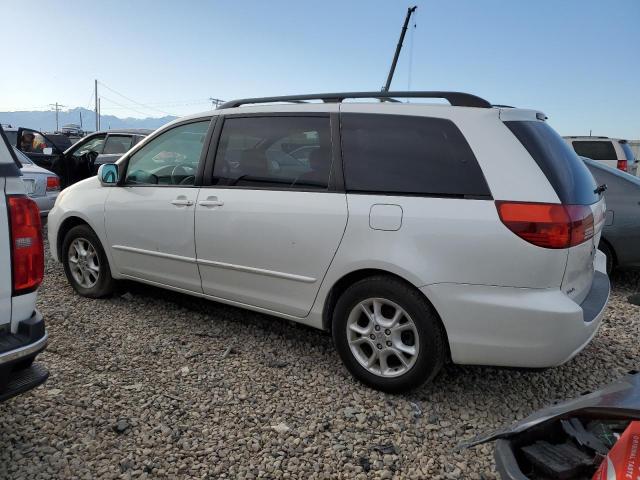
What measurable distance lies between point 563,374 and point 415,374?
1.25 metres

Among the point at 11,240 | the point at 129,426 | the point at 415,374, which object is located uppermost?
A: the point at 11,240

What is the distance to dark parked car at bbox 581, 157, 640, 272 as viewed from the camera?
17.0 ft

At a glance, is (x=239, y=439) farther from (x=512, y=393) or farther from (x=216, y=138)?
(x=216, y=138)

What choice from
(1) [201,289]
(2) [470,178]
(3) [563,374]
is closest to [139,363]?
(1) [201,289]

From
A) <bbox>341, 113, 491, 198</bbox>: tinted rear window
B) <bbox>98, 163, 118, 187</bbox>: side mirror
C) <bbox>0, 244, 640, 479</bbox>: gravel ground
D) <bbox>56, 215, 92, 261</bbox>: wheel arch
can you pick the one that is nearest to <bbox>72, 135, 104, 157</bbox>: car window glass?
<bbox>56, 215, 92, 261</bbox>: wheel arch

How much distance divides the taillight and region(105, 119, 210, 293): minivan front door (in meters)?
2.20

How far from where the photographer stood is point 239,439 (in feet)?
8.55

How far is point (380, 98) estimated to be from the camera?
10.7 feet

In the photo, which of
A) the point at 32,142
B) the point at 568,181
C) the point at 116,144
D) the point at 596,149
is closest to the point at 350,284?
the point at 568,181

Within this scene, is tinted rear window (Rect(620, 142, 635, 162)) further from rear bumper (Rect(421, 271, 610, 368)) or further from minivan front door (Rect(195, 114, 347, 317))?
minivan front door (Rect(195, 114, 347, 317))

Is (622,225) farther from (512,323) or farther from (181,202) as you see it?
(181,202)

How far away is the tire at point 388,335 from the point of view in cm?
281

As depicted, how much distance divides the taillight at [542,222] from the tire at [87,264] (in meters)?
3.40

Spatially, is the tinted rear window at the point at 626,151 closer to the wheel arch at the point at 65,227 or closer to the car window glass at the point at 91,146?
the car window glass at the point at 91,146
